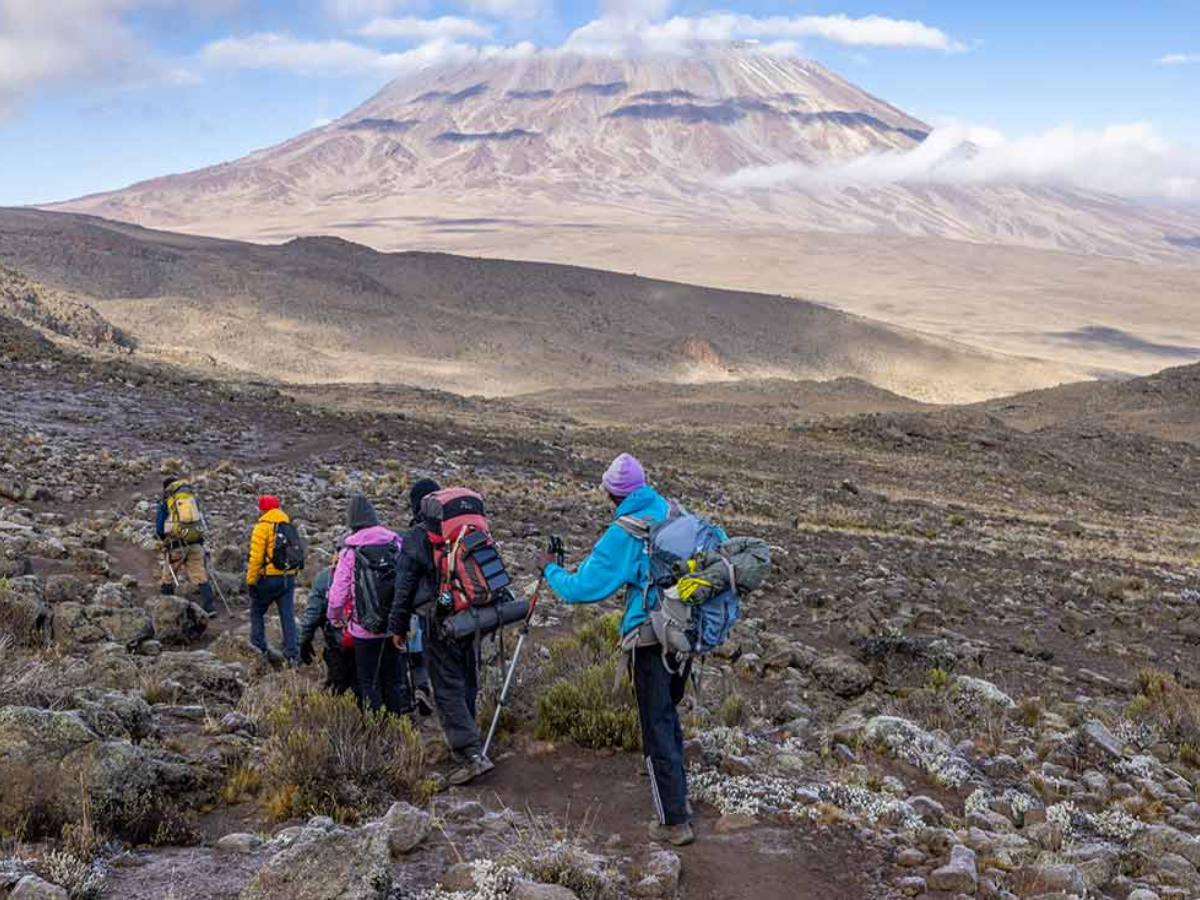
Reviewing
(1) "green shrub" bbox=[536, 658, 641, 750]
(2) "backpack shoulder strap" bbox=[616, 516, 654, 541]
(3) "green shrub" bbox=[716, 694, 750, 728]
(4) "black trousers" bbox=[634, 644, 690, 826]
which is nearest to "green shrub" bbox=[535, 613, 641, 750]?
(1) "green shrub" bbox=[536, 658, 641, 750]

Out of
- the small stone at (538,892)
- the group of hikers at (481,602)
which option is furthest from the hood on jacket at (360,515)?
the small stone at (538,892)

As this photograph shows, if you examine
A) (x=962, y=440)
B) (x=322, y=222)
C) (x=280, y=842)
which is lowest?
(x=962, y=440)

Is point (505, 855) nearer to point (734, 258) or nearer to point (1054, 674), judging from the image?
point (1054, 674)

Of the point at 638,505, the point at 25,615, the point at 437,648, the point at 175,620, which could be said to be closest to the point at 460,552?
the point at 437,648

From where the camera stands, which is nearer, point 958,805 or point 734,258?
point 958,805

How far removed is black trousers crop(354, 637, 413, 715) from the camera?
5387mm

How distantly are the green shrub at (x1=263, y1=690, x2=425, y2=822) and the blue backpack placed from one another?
4.38 feet

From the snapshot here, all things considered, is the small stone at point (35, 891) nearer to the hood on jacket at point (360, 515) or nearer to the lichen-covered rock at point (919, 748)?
the hood on jacket at point (360, 515)

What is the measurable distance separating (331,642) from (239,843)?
1.82 metres

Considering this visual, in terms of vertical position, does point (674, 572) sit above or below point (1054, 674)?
above

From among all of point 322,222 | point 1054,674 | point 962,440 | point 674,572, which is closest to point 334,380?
point 962,440

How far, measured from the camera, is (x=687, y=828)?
427 centimetres

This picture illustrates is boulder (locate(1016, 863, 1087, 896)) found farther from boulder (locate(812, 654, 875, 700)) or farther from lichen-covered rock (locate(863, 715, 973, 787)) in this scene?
boulder (locate(812, 654, 875, 700))

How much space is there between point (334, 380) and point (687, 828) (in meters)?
35.9
